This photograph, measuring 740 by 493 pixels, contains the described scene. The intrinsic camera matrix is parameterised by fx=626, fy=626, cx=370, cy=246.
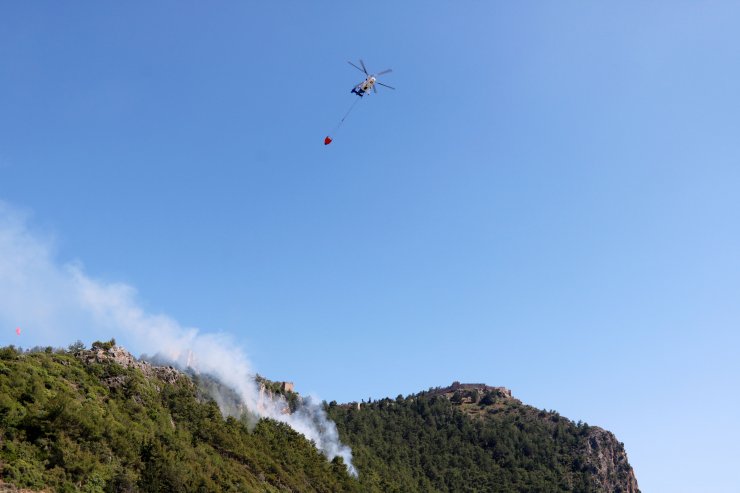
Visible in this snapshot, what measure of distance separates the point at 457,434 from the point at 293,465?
3479 inches

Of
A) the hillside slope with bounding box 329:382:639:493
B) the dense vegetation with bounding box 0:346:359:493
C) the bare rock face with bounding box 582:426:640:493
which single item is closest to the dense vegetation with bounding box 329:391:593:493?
the hillside slope with bounding box 329:382:639:493

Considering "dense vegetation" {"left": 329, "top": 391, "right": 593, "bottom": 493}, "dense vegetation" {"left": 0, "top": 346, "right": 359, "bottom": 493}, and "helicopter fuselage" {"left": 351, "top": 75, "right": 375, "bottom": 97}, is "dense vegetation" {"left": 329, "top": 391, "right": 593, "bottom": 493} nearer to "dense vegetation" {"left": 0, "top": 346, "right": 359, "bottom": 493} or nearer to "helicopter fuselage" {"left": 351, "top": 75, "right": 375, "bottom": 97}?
"dense vegetation" {"left": 0, "top": 346, "right": 359, "bottom": 493}

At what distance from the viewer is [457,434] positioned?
15875 cm

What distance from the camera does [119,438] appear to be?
4947 cm

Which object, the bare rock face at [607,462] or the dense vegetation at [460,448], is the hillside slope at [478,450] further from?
the dense vegetation at [460,448]

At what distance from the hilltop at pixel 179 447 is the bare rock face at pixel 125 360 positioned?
0.52ft

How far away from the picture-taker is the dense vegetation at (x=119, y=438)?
4228cm

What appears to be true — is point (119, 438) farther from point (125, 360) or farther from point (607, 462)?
point (607, 462)

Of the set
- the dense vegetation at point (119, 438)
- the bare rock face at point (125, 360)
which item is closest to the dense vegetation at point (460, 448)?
the dense vegetation at point (119, 438)

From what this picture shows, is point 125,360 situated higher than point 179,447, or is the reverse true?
point 125,360

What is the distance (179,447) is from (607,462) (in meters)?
130

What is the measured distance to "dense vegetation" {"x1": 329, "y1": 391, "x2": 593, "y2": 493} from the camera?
129 metres

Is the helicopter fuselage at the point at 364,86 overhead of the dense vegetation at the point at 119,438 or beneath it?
overhead

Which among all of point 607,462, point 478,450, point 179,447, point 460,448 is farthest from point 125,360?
point 607,462
